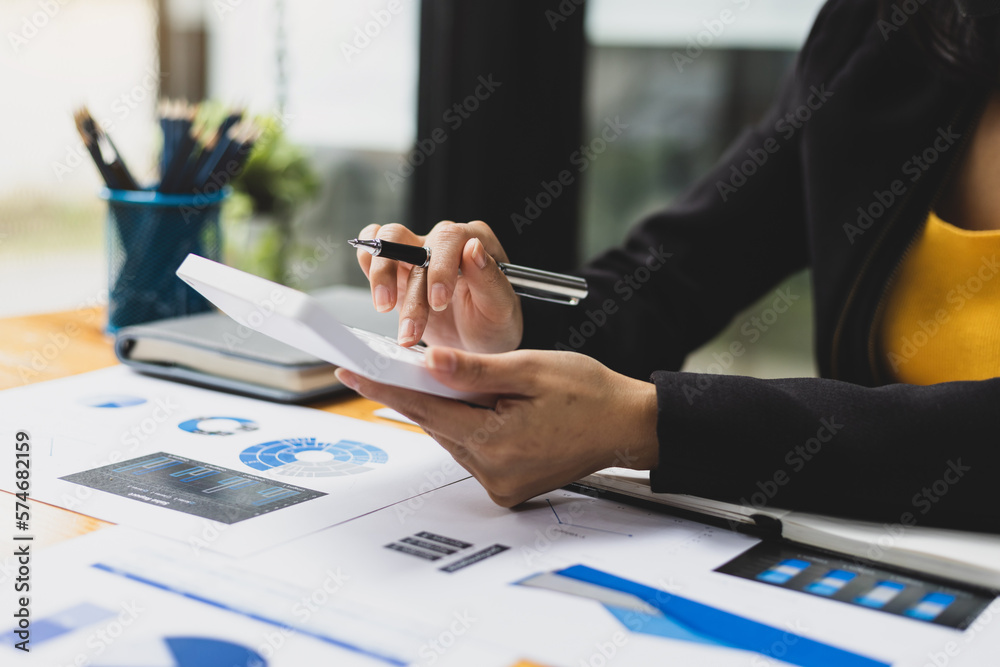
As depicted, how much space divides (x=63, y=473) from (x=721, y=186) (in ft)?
2.83

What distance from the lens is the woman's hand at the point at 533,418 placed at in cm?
60

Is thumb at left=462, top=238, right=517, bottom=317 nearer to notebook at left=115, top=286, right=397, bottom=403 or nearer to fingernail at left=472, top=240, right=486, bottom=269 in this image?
fingernail at left=472, top=240, right=486, bottom=269

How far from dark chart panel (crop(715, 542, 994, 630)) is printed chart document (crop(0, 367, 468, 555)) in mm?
258

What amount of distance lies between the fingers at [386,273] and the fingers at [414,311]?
3 centimetres

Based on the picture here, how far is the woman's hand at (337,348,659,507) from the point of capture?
1.98ft

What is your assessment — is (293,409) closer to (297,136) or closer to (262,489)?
(262,489)

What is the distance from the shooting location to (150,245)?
115cm

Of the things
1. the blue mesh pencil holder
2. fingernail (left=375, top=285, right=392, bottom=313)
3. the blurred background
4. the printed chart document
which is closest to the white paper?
the printed chart document

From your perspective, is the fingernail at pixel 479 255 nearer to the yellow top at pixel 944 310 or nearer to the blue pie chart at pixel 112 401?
the blue pie chart at pixel 112 401

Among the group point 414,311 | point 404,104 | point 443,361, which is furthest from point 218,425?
point 404,104

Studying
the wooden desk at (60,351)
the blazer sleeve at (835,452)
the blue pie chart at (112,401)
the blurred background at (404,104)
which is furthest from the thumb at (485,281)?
the blurred background at (404,104)

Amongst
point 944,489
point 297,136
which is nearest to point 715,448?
point 944,489

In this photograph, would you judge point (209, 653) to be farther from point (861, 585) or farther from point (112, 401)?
point (112, 401)

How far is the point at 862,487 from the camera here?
640 millimetres
